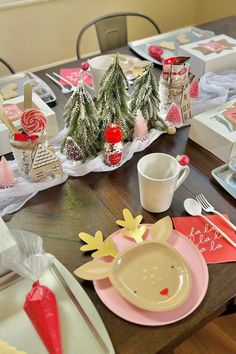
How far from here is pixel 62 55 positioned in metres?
2.46

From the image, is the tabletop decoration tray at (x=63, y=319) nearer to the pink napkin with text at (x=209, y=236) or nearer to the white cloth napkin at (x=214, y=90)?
the pink napkin with text at (x=209, y=236)

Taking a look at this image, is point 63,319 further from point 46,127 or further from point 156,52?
point 156,52

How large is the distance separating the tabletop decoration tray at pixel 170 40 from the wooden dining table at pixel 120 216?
51 centimetres

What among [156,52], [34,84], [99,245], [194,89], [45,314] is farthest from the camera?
[156,52]

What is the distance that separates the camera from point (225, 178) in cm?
79

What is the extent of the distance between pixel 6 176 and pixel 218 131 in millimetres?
509

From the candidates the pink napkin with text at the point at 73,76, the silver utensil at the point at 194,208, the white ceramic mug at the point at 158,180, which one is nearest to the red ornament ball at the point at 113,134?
the white ceramic mug at the point at 158,180

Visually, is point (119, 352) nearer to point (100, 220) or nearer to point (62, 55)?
point (100, 220)

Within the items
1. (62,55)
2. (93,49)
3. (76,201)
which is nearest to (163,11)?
(93,49)

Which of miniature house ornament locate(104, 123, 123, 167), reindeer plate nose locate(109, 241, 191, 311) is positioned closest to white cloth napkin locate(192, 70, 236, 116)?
miniature house ornament locate(104, 123, 123, 167)

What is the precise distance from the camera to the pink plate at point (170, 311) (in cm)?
53

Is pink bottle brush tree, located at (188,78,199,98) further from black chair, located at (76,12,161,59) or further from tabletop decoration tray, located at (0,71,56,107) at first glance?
black chair, located at (76,12,161,59)

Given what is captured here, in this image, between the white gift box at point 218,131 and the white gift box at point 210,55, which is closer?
the white gift box at point 218,131

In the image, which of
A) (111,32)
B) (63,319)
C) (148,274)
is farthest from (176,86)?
(111,32)
